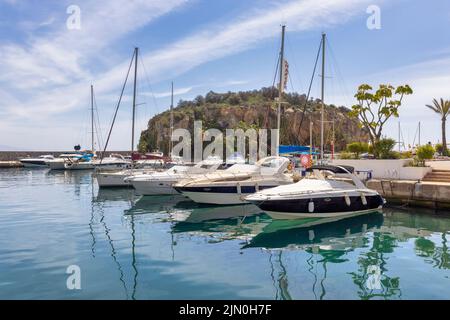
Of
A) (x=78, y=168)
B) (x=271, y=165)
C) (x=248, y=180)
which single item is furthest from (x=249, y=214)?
(x=78, y=168)

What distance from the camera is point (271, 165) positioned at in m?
23.3

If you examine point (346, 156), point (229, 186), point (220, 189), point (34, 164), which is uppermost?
point (346, 156)

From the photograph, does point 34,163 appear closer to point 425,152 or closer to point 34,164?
point 34,164

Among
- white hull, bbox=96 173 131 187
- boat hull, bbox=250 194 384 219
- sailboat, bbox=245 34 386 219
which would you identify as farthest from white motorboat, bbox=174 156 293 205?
white hull, bbox=96 173 131 187

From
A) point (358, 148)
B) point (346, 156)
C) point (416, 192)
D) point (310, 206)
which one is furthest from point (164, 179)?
point (416, 192)

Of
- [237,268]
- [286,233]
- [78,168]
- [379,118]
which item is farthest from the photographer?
[78,168]

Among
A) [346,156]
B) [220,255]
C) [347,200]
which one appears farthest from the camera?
[346,156]

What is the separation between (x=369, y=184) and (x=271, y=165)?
21.8ft

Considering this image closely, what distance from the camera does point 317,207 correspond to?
55.7ft

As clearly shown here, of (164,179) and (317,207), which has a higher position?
(164,179)

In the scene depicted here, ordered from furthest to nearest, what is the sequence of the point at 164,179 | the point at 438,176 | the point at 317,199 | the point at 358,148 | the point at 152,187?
the point at 358,148, the point at 164,179, the point at 152,187, the point at 438,176, the point at 317,199

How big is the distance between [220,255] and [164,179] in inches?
649

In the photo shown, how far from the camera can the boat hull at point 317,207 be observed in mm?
16391
